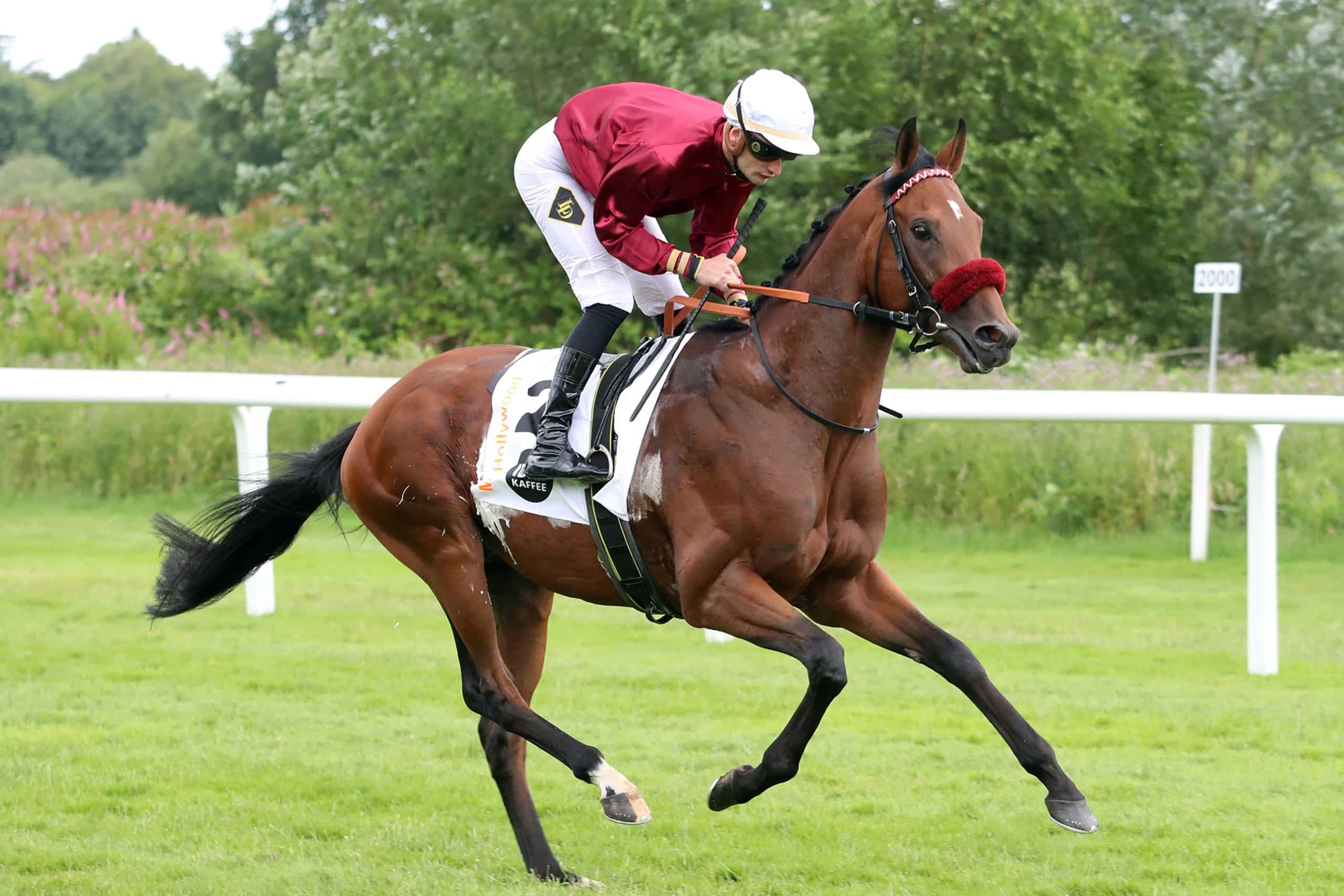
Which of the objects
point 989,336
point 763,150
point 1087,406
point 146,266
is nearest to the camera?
point 989,336

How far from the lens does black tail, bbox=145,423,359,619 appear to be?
195 inches

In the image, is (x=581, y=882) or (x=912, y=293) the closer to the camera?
(x=912, y=293)

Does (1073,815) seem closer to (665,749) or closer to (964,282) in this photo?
(964,282)

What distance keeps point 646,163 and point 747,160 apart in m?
0.26

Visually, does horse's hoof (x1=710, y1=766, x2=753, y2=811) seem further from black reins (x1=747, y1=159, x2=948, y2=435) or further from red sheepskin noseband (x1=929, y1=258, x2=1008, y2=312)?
red sheepskin noseband (x1=929, y1=258, x2=1008, y2=312)

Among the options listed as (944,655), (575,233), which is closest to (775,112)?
(575,233)

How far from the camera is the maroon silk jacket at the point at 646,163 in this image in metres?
3.88

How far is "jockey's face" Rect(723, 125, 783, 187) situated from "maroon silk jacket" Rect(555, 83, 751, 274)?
0.04 meters

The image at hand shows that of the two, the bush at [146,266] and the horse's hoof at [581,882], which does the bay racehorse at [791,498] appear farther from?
the bush at [146,266]

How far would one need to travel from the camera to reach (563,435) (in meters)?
4.04

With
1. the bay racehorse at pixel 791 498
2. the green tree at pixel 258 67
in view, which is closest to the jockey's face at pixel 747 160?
the bay racehorse at pixel 791 498

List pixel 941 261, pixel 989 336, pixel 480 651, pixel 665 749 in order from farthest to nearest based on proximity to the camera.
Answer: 1. pixel 665 749
2. pixel 480 651
3. pixel 941 261
4. pixel 989 336

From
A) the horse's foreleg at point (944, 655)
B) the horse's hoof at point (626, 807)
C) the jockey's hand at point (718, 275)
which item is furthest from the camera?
the jockey's hand at point (718, 275)

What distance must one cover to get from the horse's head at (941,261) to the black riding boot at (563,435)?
86cm
